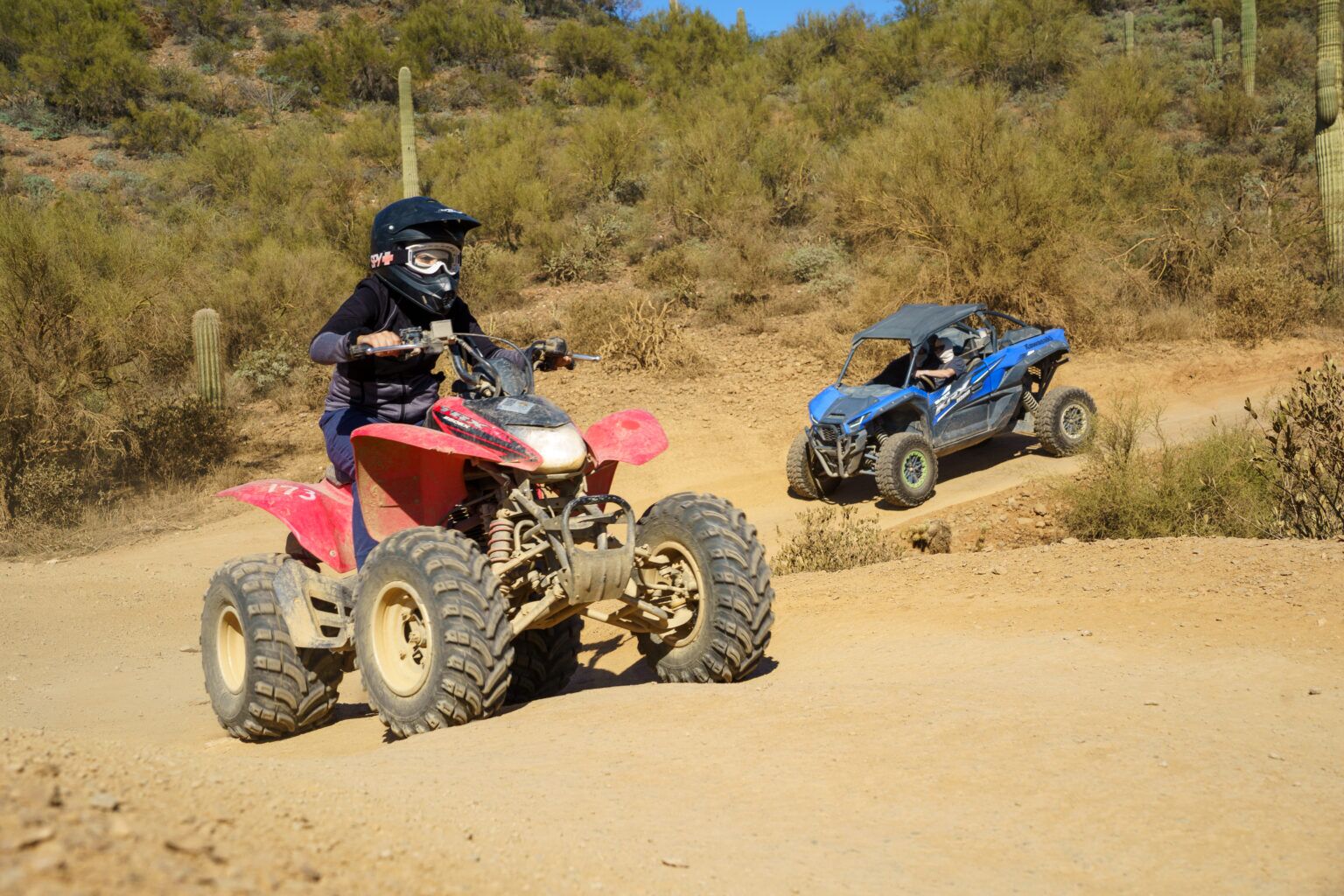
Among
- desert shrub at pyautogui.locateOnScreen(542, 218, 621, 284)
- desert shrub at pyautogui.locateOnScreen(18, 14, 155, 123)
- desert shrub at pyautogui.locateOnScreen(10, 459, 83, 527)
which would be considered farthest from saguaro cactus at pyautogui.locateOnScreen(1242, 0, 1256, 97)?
desert shrub at pyautogui.locateOnScreen(18, 14, 155, 123)

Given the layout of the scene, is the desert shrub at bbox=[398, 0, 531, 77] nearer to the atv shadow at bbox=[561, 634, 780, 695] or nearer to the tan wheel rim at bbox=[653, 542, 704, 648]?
the atv shadow at bbox=[561, 634, 780, 695]

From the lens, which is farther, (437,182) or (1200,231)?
(437,182)

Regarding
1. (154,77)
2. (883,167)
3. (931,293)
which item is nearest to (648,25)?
(154,77)

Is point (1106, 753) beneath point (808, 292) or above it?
beneath

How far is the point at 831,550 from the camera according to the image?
8711mm

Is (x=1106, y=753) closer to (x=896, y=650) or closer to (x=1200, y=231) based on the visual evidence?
(x=896, y=650)

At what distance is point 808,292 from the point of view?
20016 millimetres

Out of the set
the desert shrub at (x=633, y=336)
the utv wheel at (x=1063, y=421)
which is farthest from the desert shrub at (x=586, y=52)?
the utv wheel at (x=1063, y=421)

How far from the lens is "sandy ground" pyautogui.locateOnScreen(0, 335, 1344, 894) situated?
8.93ft

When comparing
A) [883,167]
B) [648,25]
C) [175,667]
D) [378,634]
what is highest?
[648,25]

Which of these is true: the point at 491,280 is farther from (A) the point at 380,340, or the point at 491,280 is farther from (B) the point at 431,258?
(A) the point at 380,340

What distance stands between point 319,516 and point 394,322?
1025 mm

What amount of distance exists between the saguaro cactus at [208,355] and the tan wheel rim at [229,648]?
1023 centimetres

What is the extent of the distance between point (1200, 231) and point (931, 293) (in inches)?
202
